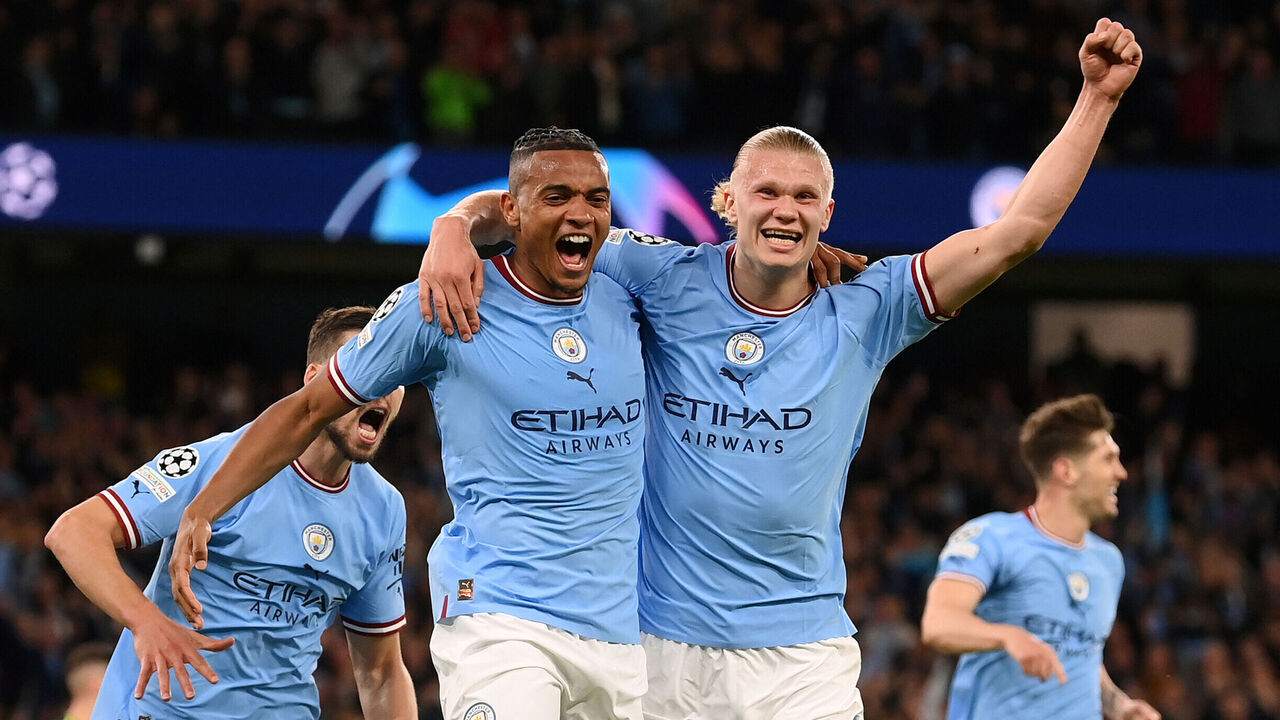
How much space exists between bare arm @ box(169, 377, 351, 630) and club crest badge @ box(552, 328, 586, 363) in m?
0.59

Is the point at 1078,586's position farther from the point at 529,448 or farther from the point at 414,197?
the point at 414,197

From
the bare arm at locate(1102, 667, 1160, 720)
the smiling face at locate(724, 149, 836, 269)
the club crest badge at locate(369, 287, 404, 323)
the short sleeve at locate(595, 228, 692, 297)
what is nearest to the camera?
the club crest badge at locate(369, 287, 404, 323)

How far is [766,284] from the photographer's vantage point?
478 centimetres

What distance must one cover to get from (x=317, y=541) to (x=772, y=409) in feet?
5.09

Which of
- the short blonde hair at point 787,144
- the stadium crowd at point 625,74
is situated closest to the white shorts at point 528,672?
the short blonde hair at point 787,144

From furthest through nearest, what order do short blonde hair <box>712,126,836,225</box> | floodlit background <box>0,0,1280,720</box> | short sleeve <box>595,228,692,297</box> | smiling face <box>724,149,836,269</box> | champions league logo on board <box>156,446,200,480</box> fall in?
floodlit background <box>0,0,1280,720</box> < champions league logo on board <box>156,446,200,480</box> < short sleeve <box>595,228,692,297</box> < short blonde hair <box>712,126,836,225</box> < smiling face <box>724,149,836,269</box>

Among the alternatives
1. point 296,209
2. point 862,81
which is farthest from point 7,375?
point 862,81

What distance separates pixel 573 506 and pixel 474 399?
1.27 ft

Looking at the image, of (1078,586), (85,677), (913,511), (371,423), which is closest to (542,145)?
(371,423)

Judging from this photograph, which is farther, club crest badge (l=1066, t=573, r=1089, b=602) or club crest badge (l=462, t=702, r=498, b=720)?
club crest badge (l=1066, t=573, r=1089, b=602)

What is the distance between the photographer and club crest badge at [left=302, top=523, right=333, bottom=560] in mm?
5227

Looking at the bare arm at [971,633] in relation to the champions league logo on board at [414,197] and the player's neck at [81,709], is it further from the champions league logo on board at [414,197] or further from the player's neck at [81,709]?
the champions league logo on board at [414,197]

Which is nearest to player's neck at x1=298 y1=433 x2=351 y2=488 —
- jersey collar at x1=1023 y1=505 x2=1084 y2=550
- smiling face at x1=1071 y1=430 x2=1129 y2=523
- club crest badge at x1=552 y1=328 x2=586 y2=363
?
club crest badge at x1=552 y1=328 x2=586 y2=363

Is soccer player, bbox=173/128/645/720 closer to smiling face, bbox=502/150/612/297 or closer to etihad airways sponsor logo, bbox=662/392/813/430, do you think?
smiling face, bbox=502/150/612/297
